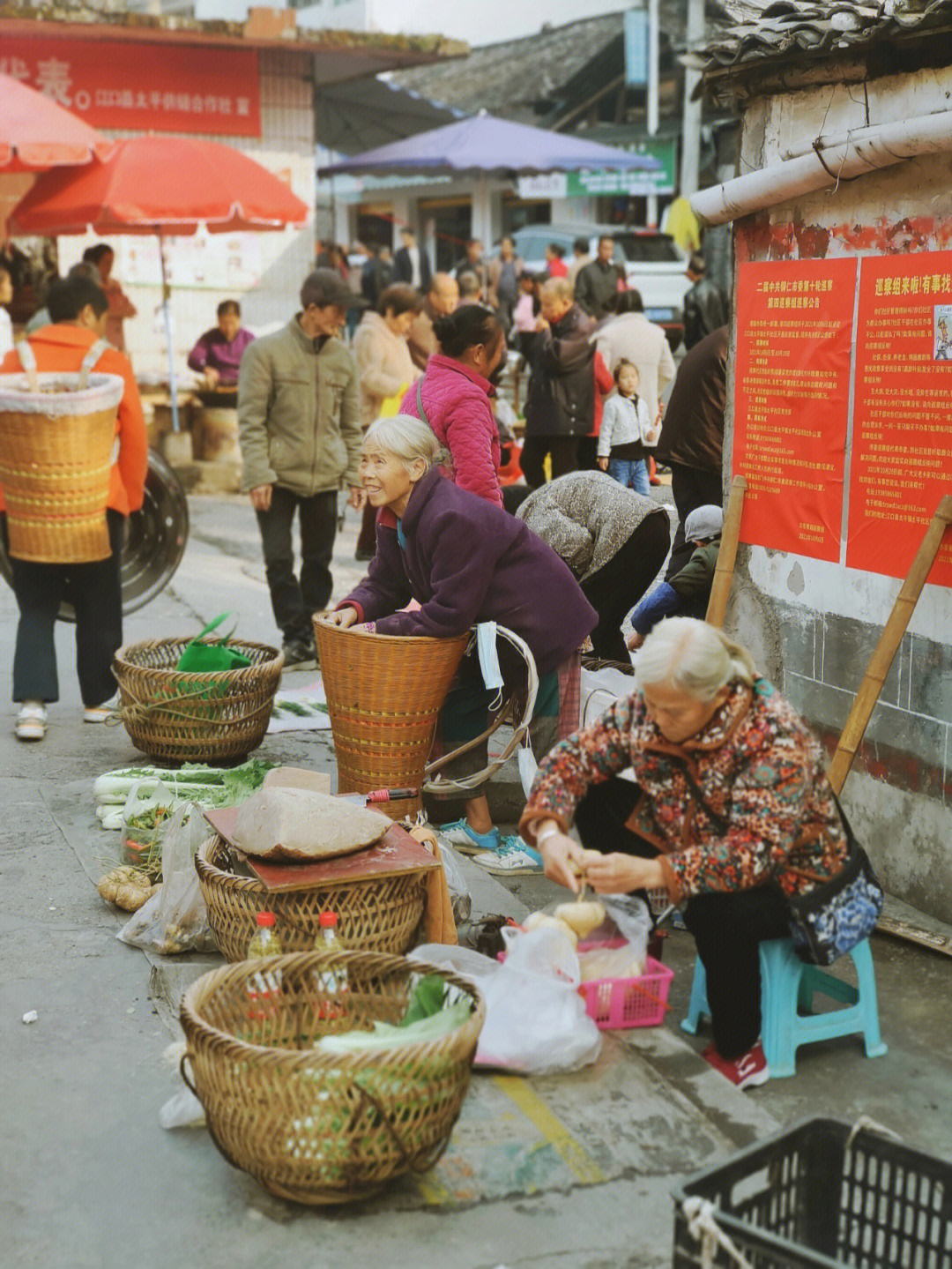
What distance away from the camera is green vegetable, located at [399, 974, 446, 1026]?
11.0ft

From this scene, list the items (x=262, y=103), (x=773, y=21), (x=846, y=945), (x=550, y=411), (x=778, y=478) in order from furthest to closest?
1. (x=262, y=103)
2. (x=550, y=411)
3. (x=778, y=478)
4. (x=773, y=21)
5. (x=846, y=945)

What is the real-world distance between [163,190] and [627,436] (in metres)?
4.05

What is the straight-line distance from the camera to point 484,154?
59.1ft

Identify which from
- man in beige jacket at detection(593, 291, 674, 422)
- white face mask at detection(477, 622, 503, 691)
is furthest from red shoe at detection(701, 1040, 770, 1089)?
man in beige jacket at detection(593, 291, 674, 422)

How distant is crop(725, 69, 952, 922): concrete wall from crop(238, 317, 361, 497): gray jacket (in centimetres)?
278

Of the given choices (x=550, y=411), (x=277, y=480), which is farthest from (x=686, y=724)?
(x=550, y=411)

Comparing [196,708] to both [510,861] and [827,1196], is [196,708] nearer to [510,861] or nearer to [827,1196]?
[510,861]

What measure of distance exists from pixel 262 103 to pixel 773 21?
11966 millimetres

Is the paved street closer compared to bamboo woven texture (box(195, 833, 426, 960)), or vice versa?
the paved street

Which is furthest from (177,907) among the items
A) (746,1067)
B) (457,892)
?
(746,1067)

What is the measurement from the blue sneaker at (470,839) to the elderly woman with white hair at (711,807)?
1452 mm

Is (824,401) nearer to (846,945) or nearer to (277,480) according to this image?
(846,945)

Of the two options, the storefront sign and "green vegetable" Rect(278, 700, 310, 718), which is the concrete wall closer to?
"green vegetable" Rect(278, 700, 310, 718)

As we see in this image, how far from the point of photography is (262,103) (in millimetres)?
15938
